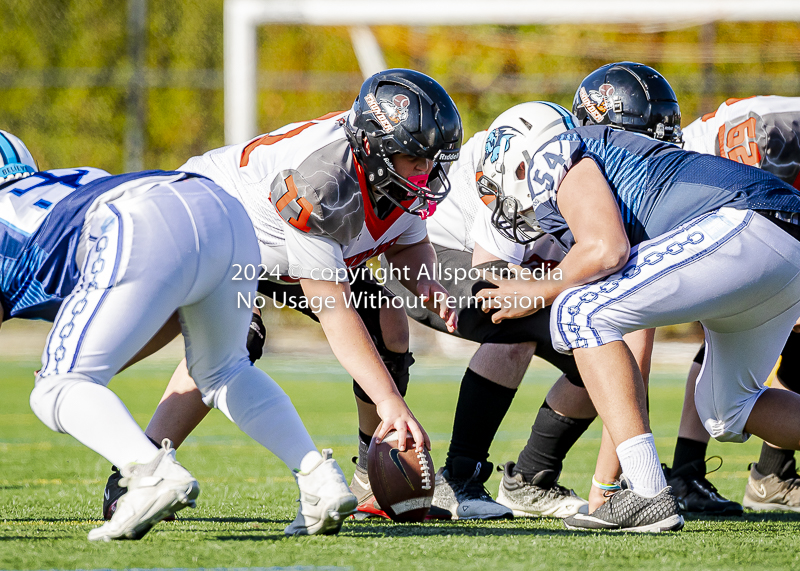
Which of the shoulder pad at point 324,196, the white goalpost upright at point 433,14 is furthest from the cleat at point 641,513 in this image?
the white goalpost upright at point 433,14

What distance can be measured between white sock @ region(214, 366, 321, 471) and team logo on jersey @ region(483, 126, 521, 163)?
4.15 ft

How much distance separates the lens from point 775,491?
13.0 ft

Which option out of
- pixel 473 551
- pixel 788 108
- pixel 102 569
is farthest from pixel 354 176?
pixel 788 108

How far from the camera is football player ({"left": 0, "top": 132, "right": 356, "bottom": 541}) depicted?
7.89ft

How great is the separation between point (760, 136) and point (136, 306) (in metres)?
2.72

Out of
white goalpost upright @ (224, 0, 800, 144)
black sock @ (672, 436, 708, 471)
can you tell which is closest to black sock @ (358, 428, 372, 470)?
black sock @ (672, 436, 708, 471)

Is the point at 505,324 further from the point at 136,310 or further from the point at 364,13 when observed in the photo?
the point at 364,13

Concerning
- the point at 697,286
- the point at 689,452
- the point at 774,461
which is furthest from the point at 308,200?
the point at 774,461

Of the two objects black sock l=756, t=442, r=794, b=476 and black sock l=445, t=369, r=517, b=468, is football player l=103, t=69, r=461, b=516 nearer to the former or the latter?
black sock l=445, t=369, r=517, b=468

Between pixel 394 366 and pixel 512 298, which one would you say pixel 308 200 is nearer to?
pixel 512 298

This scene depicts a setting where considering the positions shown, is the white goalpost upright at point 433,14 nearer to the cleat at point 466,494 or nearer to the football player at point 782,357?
the football player at point 782,357

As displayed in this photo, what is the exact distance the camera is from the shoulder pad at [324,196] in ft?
9.97

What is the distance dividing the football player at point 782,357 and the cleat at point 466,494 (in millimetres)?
801

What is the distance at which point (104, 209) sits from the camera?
2.55m
